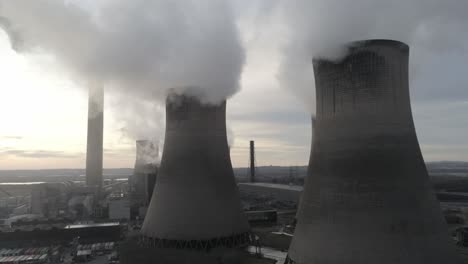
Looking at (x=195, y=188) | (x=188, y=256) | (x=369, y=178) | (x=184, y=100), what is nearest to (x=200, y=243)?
(x=188, y=256)

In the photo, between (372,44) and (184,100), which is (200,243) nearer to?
(184,100)

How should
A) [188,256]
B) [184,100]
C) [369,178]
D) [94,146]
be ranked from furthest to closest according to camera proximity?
[94,146], [184,100], [188,256], [369,178]

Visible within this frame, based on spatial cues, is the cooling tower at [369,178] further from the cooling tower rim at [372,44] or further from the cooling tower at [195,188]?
the cooling tower at [195,188]

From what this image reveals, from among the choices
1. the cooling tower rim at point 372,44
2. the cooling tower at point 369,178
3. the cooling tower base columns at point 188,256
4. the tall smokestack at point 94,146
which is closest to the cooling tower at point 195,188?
the cooling tower base columns at point 188,256

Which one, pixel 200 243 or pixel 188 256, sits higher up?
pixel 200 243

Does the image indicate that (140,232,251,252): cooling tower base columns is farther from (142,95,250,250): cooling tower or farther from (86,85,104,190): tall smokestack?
(86,85,104,190): tall smokestack

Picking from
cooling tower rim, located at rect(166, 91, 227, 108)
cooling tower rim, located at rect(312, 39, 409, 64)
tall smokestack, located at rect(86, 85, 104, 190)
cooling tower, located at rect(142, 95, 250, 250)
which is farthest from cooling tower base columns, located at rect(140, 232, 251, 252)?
tall smokestack, located at rect(86, 85, 104, 190)

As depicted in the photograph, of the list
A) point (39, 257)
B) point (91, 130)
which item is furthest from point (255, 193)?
point (39, 257)
